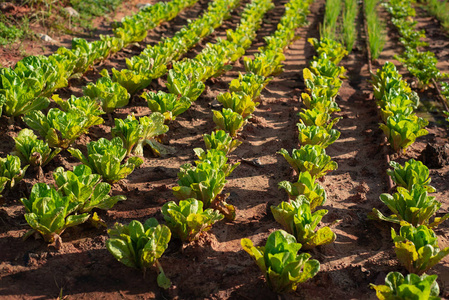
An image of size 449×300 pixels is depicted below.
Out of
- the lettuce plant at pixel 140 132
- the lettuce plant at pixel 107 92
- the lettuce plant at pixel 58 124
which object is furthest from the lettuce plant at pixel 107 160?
the lettuce plant at pixel 107 92

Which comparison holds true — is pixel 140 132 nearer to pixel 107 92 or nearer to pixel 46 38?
pixel 107 92

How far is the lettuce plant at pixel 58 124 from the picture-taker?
4.18 meters

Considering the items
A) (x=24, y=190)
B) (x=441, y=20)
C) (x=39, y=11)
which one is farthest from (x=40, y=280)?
(x=441, y=20)

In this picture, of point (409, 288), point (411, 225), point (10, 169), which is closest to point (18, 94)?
point (10, 169)

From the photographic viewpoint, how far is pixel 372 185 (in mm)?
4320

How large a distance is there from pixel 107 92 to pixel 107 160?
1.51 meters

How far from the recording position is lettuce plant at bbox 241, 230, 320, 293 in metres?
2.75

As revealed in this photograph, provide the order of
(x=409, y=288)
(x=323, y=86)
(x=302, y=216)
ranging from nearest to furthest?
(x=409, y=288) < (x=302, y=216) < (x=323, y=86)

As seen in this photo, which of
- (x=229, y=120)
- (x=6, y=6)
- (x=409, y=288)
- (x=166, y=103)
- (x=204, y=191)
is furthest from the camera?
(x=6, y=6)

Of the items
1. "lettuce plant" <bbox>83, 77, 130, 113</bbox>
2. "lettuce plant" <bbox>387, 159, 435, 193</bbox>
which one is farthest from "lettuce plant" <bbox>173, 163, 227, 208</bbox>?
Result: "lettuce plant" <bbox>83, 77, 130, 113</bbox>

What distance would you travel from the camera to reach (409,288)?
253cm

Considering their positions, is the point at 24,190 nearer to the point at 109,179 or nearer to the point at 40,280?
the point at 109,179

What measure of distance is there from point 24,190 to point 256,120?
9.17 feet

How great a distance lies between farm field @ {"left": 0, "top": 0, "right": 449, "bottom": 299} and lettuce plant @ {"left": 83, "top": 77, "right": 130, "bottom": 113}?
0.78 ft
